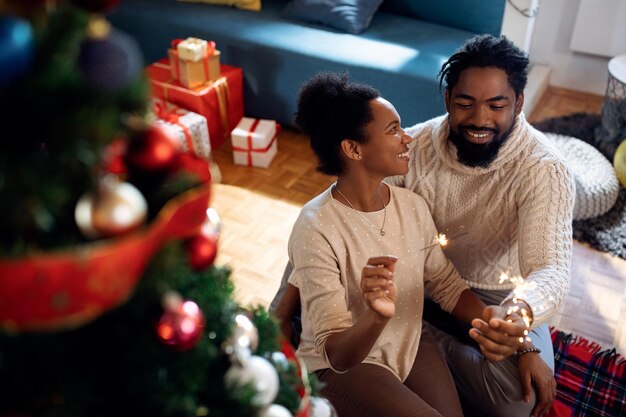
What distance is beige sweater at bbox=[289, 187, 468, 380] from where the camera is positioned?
4.27ft

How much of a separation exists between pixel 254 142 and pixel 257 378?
2268 mm

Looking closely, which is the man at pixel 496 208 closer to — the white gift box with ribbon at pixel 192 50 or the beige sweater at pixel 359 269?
the beige sweater at pixel 359 269

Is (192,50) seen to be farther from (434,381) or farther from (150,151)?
(150,151)

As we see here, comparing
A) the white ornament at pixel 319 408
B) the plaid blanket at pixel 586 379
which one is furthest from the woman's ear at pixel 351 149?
the plaid blanket at pixel 586 379

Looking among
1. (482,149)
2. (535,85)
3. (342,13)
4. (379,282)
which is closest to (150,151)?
(379,282)

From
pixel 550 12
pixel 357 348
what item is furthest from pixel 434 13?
pixel 357 348

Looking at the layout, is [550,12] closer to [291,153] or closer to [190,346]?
[291,153]

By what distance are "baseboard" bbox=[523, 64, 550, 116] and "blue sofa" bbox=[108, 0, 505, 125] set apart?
535 mm

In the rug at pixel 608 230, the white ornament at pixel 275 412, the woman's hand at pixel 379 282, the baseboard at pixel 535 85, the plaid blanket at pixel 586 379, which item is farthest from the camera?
the baseboard at pixel 535 85

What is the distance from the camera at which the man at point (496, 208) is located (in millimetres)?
1396

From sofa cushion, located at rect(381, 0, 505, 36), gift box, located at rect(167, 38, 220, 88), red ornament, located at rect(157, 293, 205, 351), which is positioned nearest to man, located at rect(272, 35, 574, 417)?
red ornament, located at rect(157, 293, 205, 351)

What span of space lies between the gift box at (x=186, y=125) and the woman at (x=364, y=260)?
143cm

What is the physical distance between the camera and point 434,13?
325 centimetres

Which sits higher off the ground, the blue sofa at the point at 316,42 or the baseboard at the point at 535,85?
the blue sofa at the point at 316,42
